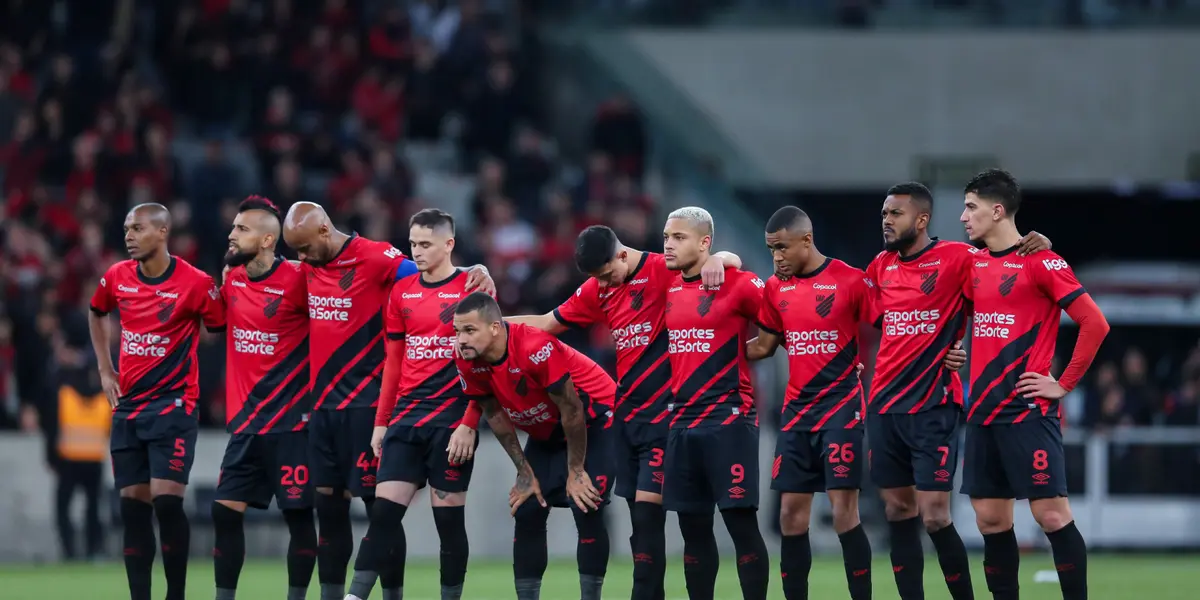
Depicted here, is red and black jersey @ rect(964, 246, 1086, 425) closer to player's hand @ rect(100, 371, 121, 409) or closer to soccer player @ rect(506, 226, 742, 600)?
soccer player @ rect(506, 226, 742, 600)

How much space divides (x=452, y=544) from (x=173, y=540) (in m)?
2.07

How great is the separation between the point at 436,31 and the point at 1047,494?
16.0 meters

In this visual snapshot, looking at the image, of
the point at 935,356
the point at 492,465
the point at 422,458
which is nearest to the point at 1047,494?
the point at 935,356

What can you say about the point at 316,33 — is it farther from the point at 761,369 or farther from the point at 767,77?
the point at 761,369

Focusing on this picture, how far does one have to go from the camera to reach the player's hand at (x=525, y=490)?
10.5m

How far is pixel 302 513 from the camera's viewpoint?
11.2 metres

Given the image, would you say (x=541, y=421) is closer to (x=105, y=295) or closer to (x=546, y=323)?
(x=546, y=323)

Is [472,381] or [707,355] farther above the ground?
[707,355]

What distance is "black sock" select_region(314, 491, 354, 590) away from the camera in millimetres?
10852

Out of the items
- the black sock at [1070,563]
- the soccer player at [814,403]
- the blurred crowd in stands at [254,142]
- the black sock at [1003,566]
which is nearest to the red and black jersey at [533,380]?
the soccer player at [814,403]

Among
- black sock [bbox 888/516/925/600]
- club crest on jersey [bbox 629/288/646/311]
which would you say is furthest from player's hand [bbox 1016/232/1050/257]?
club crest on jersey [bbox 629/288/646/311]

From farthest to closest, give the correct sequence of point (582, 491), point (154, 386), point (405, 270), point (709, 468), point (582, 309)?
1. point (154, 386)
2. point (405, 270)
3. point (582, 309)
4. point (582, 491)
5. point (709, 468)

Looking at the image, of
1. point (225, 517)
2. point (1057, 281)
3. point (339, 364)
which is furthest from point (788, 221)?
point (225, 517)

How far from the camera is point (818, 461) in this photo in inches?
417
